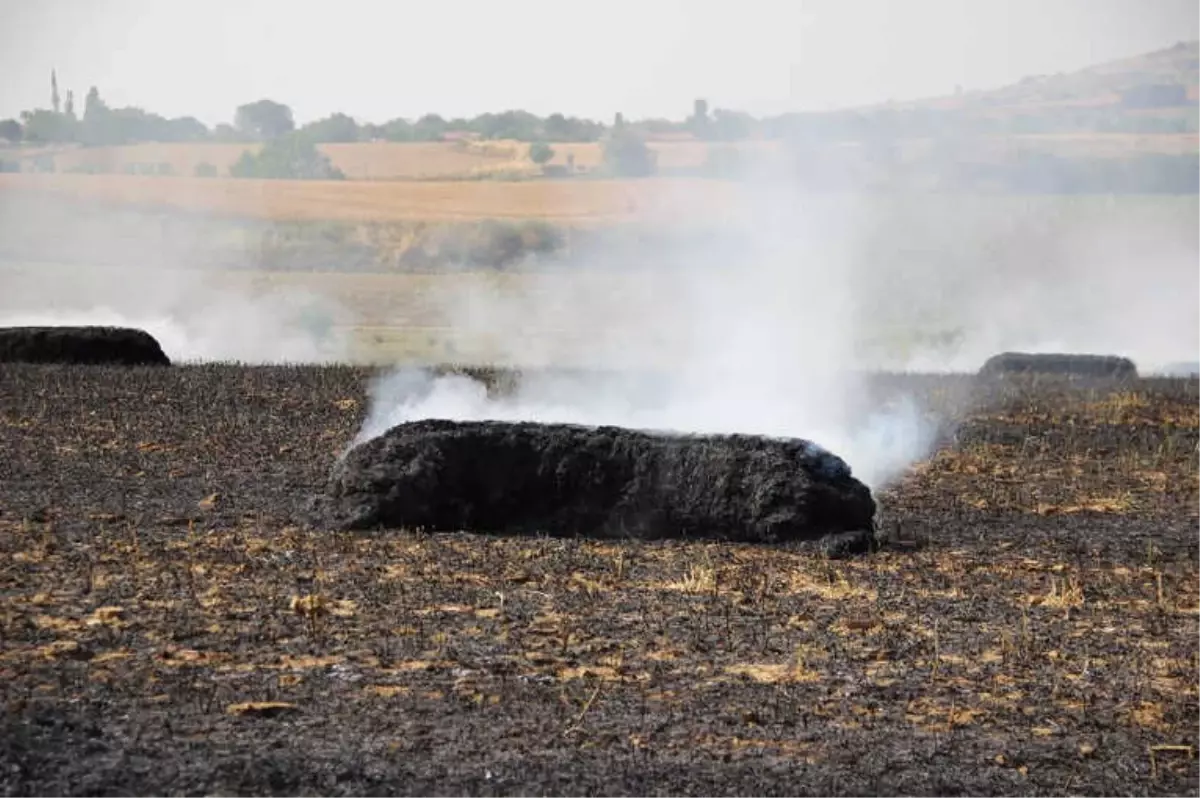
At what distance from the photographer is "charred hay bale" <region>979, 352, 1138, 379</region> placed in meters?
36.4

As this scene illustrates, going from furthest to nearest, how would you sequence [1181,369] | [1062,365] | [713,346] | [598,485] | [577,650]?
[1181,369] → [713,346] → [1062,365] → [598,485] → [577,650]

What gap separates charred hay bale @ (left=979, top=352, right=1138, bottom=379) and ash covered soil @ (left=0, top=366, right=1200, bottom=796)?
57.0 feet

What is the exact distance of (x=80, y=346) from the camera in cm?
3069

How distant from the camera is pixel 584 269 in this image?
56.3 meters

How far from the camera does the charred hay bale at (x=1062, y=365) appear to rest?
36.4 meters

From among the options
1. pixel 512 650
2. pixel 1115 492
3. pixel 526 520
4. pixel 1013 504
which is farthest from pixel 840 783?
pixel 1115 492

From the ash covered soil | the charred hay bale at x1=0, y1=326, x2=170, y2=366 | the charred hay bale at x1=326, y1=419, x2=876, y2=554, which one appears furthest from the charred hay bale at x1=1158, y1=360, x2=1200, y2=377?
the charred hay bale at x1=326, y1=419, x2=876, y2=554

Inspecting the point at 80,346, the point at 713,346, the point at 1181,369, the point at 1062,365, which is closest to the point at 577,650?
the point at 80,346

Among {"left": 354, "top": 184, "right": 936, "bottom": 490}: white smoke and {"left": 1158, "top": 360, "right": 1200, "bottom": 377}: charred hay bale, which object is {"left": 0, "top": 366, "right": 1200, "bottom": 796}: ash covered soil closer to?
{"left": 354, "top": 184, "right": 936, "bottom": 490}: white smoke

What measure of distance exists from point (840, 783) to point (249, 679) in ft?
10.9

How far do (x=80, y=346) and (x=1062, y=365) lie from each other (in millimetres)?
17395

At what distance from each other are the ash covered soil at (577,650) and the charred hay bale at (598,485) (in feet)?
1.19

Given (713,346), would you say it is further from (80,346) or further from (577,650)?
(577,650)

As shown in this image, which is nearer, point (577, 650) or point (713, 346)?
point (577, 650)
